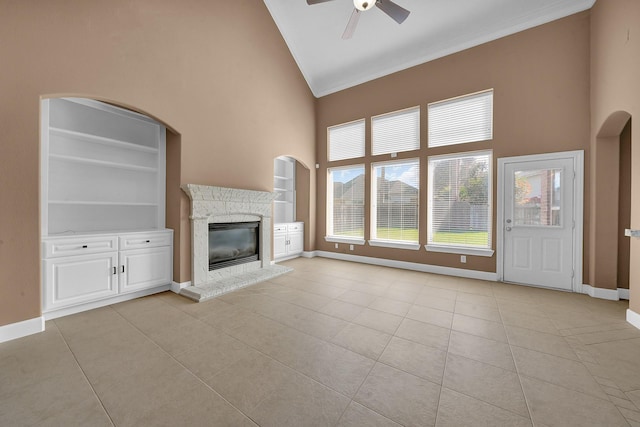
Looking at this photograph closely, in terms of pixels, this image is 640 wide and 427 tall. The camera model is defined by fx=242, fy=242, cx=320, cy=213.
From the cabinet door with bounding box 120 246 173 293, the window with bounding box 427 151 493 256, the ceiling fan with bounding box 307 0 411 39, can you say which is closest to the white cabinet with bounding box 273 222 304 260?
the cabinet door with bounding box 120 246 173 293

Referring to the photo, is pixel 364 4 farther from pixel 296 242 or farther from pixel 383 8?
pixel 296 242

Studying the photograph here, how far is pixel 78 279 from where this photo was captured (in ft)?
9.16

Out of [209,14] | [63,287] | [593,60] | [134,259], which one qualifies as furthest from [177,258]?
[593,60]

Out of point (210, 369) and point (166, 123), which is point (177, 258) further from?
point (210, 369)

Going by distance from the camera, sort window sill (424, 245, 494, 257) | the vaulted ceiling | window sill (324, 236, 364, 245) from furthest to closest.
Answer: window sill (324, 236, 364, 245) < window sill (424, 245, 494, 257) < the vaulted ceiling

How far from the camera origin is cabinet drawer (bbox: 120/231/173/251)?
3168 millimetres

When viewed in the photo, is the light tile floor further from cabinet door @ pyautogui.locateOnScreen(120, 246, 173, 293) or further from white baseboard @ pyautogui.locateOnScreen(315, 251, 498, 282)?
white baseboard @ pyautogui.locateOnScreen(315, 251, 498, 282)

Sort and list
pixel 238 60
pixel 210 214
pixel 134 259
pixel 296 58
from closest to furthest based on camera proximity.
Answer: pixel 134 259 < pixel 210 214 < pixel 238 60 < pixel 296 58

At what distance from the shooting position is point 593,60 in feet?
11.3

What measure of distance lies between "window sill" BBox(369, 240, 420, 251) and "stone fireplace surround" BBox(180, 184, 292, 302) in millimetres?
2038

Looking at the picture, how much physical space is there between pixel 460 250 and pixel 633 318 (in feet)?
6.70

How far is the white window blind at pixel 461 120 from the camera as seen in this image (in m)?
4.27

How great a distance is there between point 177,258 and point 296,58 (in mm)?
5070

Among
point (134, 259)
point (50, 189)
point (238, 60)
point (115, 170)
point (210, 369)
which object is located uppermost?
point (238, 60)
